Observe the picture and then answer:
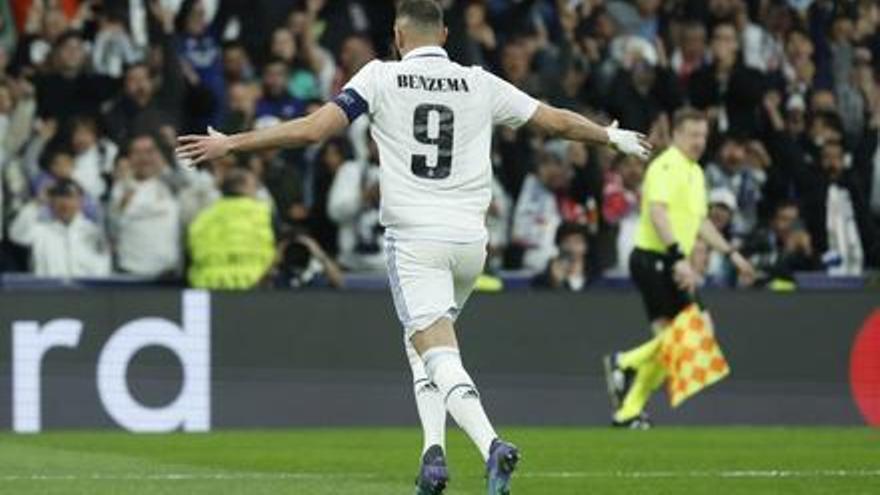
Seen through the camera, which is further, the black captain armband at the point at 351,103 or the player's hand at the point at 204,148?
the black captain armband at the point at 351,103

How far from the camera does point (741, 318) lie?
19828mm

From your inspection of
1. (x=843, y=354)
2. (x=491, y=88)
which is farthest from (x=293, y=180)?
(x=491, y=88)

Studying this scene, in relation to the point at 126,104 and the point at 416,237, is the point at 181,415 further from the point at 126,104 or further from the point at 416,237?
the point at 416,237

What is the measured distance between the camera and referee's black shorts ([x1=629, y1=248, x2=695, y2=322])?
60.0ft

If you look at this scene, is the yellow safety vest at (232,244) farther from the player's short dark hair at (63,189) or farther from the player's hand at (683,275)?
the player's hand at (683,275)

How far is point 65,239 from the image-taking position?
20438 millimetres

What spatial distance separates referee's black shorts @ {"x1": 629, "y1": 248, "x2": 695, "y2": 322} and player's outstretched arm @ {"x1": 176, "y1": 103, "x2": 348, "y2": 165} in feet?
24.3

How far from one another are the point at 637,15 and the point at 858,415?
600 centimetres

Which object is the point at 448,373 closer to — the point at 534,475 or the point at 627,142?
the point at 627,142

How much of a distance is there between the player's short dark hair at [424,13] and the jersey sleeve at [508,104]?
37 centimetres

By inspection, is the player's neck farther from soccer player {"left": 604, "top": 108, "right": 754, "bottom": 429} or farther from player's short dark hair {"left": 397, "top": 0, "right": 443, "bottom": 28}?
soccer player {"left": 604, "top": 108, "right": 754, "bottom": 429}

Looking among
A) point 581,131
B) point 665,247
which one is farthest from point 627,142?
point 665,247

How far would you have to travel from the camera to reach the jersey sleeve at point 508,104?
11.7 metres

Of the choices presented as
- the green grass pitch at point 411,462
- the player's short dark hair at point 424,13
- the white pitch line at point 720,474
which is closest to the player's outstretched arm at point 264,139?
the player's short dark hair at point 424,13
